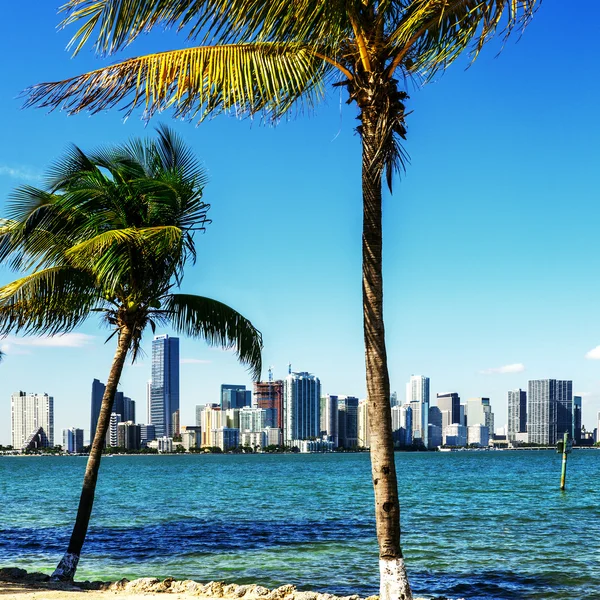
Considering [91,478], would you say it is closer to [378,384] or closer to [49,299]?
[49,299]

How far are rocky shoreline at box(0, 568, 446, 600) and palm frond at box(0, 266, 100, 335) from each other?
4.63m

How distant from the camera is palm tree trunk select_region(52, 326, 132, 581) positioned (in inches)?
577

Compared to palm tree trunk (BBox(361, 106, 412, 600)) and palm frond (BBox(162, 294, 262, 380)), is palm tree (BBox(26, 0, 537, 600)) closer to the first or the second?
palm tree trunk (BBox(361, 106, 412, 600))

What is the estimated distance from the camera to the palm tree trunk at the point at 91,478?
14656 mm

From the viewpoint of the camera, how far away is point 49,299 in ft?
48.2

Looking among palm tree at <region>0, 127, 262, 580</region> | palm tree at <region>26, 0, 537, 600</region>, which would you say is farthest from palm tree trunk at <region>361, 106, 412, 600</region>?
palm tree at <region>0, 127, 262, 580</region>

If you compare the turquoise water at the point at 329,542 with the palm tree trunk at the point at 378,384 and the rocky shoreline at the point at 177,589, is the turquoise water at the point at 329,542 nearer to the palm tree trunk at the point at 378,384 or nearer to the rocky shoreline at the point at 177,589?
the rocky shoreline at the point at 177,589

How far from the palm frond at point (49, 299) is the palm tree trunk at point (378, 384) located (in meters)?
6.91

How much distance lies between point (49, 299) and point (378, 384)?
7649 mm

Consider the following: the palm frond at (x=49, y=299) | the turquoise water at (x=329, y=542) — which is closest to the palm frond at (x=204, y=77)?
the palm frond at (x=49, y=299)

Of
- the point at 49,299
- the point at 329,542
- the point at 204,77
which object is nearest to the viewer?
the point at 204,77

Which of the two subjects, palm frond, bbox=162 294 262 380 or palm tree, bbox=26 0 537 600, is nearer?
palm tree, bbox=26 0 537 600

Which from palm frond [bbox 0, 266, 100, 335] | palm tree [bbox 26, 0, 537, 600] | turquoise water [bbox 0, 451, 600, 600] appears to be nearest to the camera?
palm tree [bbox 26, 0, 537, 600]

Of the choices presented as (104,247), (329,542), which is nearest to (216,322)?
(104,247)
